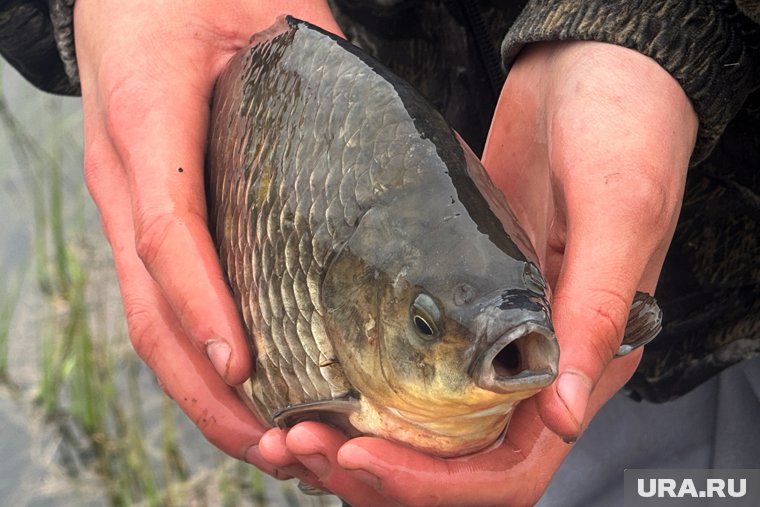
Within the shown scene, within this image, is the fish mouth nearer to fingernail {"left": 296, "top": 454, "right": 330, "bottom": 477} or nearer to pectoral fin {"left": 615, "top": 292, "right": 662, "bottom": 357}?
pectoral fin {"left": 615, "top": 292, "right": 662, "bottom": 357}

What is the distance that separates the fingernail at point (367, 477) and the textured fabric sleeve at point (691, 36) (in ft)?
2.47

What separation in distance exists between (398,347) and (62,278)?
233 centimetres

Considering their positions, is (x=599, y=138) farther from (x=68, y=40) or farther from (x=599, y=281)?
(x=68, y=40)

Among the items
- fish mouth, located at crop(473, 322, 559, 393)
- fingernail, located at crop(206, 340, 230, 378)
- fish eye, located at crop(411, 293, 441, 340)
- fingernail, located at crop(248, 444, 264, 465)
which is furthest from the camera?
fingernail, located at crop(248, 444, 264, 465)

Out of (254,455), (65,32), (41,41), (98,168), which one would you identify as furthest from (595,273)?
(41,41)

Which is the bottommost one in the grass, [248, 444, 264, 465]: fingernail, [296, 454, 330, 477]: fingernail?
the grass

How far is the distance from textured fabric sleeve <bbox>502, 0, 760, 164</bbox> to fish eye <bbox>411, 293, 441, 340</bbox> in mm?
558

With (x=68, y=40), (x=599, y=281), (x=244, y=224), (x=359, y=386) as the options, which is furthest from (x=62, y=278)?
(x=599, y=281)

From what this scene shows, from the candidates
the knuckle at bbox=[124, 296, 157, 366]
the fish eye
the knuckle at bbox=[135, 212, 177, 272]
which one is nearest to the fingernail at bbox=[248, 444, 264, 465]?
the knuckle at bbox=[124, 296, 157, 366]

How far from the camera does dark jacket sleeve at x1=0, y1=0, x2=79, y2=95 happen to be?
1893 mm

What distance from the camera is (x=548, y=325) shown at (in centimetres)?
105

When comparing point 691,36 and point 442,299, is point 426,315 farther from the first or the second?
point 691,36

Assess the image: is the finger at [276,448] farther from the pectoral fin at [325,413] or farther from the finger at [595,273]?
the finger at [595,273]

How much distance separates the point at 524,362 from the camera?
1098 millimetres
